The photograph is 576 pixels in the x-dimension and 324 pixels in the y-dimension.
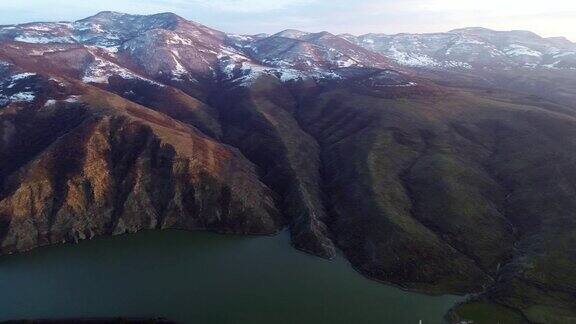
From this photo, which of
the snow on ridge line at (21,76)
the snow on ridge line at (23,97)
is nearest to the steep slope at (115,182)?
the snow on ridge line at (23,97)

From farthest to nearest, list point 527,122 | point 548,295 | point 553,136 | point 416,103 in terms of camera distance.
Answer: point 416,103 < point 527,122 < point 553,136 < point 548,295

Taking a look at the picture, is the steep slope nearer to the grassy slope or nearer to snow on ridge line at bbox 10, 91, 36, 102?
snow on ridge line at bbox 10, 91, 36, 102

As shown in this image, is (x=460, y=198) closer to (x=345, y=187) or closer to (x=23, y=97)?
(x=345, y=187)

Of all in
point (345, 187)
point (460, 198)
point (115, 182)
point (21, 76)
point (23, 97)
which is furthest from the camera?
point (21, 76)

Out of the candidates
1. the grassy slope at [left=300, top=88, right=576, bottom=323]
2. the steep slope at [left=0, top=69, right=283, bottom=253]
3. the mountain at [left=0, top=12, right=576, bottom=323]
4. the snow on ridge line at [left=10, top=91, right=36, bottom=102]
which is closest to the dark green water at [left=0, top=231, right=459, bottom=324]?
→ the mountain at [left=0, top=12, right=576, bottom=323]

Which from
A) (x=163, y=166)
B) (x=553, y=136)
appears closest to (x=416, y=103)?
(x=553, y=136)

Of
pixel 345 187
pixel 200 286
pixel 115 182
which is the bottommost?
pixel 200 286

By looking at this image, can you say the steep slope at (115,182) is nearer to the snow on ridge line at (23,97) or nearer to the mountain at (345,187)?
the mountain at (345,187)

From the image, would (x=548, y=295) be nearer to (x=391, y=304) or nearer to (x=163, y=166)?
(x=391, y=304)

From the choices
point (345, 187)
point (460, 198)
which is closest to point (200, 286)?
point (345, 187)
